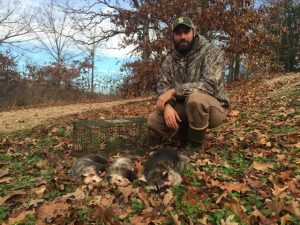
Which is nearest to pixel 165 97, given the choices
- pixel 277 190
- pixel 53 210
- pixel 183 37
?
pixel 183 37

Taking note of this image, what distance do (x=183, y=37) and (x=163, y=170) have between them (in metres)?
2.02

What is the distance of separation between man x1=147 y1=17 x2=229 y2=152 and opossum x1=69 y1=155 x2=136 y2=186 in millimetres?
917

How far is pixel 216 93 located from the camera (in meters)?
5.27

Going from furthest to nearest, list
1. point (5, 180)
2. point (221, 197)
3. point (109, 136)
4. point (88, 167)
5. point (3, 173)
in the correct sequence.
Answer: point (109, 136) → point (3, 173) → point (5, 180) → point (88, 167) → point (221, 197)

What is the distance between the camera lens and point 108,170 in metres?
4.36

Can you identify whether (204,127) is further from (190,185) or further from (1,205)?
(1,205)

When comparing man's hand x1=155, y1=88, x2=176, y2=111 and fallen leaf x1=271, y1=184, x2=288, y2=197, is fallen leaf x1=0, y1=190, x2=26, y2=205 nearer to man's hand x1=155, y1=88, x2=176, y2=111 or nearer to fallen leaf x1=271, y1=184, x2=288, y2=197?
man's hand x1=155, y1=88, x2=176, y2=111

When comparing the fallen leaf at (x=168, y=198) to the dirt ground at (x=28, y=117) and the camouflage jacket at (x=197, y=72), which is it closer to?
the camouflage jacket at (x=197, y=72)

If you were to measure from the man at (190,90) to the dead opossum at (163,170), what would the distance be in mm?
727

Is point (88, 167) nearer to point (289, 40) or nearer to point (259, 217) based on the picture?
point (259, 217)

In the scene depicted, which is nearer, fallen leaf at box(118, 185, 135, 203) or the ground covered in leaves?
the ground covered in leaves

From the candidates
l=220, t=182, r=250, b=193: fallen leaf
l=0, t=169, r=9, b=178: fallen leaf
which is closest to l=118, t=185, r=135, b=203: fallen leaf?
l=220, t=182, r=250, b=193: fallen leaf

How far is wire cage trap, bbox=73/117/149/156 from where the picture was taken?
5660mm

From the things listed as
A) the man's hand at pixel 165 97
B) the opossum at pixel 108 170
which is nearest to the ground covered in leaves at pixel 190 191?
the opossum at pixel 108 170
